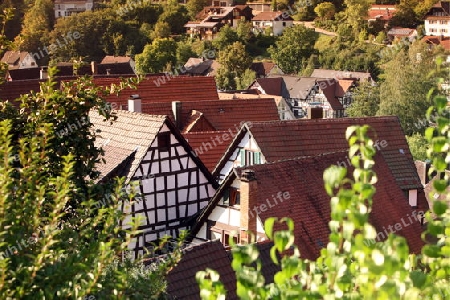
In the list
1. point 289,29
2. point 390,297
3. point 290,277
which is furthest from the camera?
point 289,29

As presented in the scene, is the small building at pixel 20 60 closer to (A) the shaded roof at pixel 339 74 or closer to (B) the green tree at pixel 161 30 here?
(B) the green tree at pixel 161 30

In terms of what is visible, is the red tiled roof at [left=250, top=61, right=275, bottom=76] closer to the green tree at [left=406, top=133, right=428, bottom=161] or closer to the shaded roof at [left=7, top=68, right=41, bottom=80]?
the shaded roof at [left=7, top=68, right=41, bottom=80]

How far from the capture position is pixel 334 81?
6500 centimetres

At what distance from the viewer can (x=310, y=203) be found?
15.8 metres

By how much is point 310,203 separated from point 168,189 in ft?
11.9

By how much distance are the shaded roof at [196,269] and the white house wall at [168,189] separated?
4.95m

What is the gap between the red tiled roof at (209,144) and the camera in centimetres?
2136

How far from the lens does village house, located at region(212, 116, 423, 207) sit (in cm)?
1852

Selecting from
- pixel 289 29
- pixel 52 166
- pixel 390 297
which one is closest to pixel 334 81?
pixel 289 29

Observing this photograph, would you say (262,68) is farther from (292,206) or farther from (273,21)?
(292,206)

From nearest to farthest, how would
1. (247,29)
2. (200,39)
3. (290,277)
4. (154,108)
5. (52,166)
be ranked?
(290,277) < (52,166) < (154,108) < (247,29) < (200,39)

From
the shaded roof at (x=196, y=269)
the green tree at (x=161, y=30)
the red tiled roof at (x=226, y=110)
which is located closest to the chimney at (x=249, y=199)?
the shaded roof at (x=196, y=269)

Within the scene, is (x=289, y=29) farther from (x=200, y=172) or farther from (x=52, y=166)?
(x=52, y=166)

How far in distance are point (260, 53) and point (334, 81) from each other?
26746 mm
